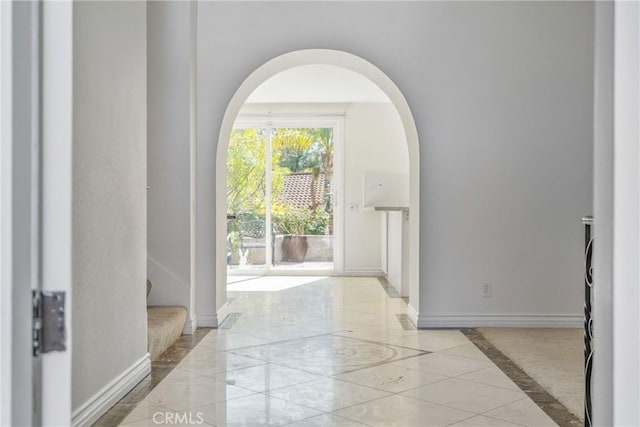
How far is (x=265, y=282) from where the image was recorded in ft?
25.8

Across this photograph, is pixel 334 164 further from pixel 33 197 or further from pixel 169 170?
pixel 33 197

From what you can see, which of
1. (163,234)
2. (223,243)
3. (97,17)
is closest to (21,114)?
(97,17)

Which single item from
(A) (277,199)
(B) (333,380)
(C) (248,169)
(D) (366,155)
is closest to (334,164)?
(D) (366,155)

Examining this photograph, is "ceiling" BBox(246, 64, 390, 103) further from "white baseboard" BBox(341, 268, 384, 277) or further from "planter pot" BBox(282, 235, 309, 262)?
"white baseboard" BBox(341, 268, 384, 277)

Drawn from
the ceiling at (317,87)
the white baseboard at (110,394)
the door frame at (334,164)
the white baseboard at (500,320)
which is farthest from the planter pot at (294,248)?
the white baseboard at (110,394)

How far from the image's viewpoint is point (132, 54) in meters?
3.08

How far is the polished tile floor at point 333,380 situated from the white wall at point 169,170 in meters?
0.62

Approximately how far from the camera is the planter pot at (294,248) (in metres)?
8.80

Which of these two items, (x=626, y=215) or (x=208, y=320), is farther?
(x=208, y=320)

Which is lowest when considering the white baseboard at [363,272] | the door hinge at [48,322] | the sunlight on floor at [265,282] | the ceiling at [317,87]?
the sunlight on floor at [265,282]
